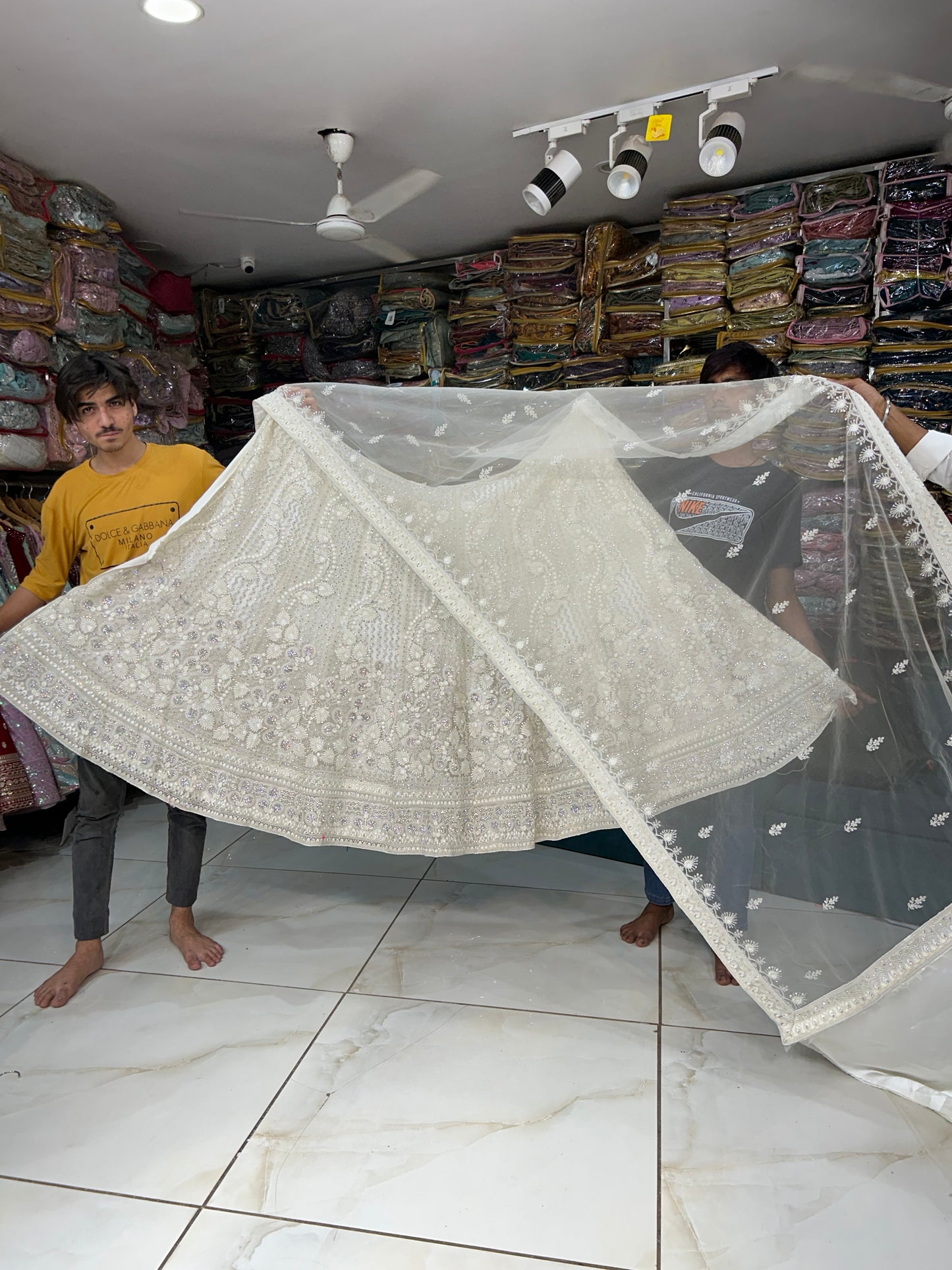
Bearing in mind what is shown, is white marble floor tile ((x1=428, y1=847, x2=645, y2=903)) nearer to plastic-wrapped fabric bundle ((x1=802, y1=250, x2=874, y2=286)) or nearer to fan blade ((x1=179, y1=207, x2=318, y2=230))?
plastic-wrapped fabric bundle ((x1=802, y1=250, x2=874, y2=286))

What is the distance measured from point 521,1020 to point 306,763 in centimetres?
69

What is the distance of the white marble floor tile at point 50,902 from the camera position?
2.08 metres

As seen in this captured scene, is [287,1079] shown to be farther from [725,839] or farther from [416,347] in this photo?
[416,347]

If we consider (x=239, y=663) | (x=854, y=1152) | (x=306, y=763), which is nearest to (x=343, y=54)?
(x=239, y=663)

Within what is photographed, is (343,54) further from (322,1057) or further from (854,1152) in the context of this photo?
(854,1152)

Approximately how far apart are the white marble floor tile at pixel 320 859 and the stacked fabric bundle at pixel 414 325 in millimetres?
2553

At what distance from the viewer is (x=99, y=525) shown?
74.9 inches

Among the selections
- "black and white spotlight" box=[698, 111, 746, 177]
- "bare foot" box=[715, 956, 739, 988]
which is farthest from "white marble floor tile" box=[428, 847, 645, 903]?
"black and white spotlight" box=[698, 111, 746, 177]

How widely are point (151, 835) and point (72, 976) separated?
1.03 meters

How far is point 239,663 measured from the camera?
175 cm

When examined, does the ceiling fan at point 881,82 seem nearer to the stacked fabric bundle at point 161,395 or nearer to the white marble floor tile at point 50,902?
the stacked fabric bundle at point 161,395

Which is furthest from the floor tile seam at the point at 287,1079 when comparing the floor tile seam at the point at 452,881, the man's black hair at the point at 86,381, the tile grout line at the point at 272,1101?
the man's black hair at the point at 86,381

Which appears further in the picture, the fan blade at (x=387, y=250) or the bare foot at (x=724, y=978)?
the fan blade at (x=387, y=250)

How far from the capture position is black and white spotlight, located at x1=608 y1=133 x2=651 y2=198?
2.72m
